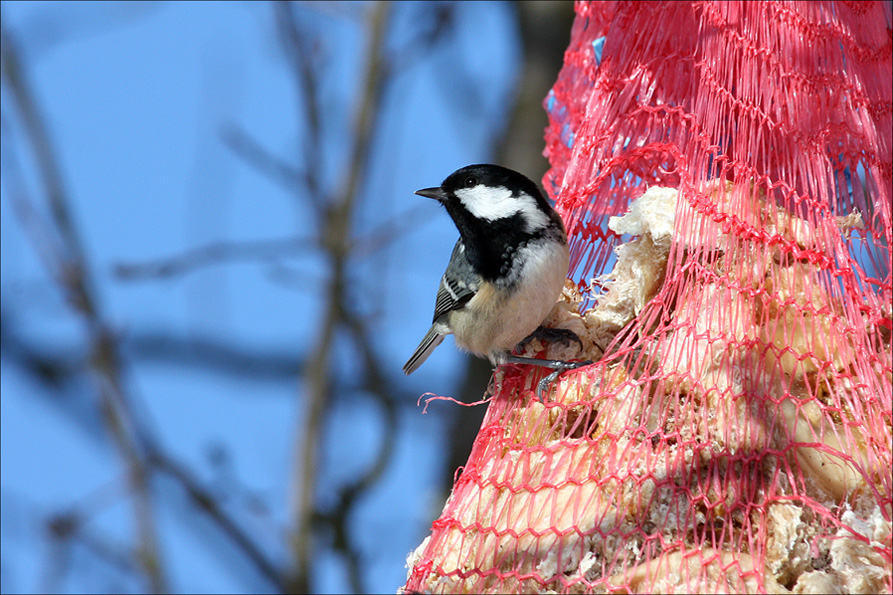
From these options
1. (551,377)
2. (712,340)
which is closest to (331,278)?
(551,377)

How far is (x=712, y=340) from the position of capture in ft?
5.43

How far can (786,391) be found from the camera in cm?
160

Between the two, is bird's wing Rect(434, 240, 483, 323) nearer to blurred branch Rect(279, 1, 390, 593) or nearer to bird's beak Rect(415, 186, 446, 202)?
bird's beak Rect(415, 186, 446, 202)

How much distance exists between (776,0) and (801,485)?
3.84 ft

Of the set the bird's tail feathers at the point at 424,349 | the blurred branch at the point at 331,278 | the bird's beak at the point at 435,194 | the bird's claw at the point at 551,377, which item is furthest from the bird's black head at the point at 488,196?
the blurred branch at the point at 331,278

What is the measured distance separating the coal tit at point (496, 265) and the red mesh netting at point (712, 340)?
10cm

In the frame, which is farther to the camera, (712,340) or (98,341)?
(98,341)

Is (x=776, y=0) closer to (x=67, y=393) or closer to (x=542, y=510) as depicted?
(x=542, y=510)

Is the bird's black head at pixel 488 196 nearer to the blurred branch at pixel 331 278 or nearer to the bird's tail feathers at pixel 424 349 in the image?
the bird's tail feathers at pixel 424 349

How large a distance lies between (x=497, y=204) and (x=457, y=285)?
0.24 metres

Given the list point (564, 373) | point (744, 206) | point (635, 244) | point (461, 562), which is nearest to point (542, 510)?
point (461, 562)

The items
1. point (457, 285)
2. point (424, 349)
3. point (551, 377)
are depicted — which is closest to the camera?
point (551, 377)

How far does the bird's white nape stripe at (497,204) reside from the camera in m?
2.20

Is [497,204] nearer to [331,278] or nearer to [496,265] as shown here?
[496,265]
